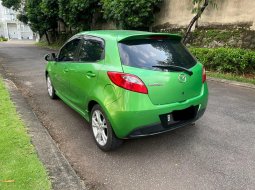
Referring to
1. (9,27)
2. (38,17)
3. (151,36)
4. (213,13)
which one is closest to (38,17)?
(38,17)

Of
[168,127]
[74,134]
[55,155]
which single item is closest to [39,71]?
[74,134]

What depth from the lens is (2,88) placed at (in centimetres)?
666

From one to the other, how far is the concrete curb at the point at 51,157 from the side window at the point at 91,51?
54.3 inches

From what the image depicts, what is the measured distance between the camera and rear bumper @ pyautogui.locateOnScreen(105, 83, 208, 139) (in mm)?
3189

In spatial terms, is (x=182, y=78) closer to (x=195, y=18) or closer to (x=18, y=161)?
(x=18, y=161)

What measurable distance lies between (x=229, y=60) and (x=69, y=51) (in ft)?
18.5

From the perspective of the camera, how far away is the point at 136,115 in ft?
10.5

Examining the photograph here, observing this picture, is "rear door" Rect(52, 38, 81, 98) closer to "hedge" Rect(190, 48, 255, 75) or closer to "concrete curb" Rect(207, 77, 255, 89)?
"concrete curb" Rect(207, 77, 255, 89)

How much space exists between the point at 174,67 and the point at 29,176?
222cm

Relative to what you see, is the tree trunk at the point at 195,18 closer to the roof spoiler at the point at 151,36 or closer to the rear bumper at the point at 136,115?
the roof spoiler at the point at 151,36

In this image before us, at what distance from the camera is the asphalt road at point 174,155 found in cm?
305

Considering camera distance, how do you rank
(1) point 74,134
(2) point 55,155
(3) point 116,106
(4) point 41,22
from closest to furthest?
(3) point 116,106 < (2) point 55,155 < (1) point 74,134 < (4) point 41,22

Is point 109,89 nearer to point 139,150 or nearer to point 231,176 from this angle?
point 139,150

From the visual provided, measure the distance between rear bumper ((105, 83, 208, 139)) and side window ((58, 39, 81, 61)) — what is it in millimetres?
1737
